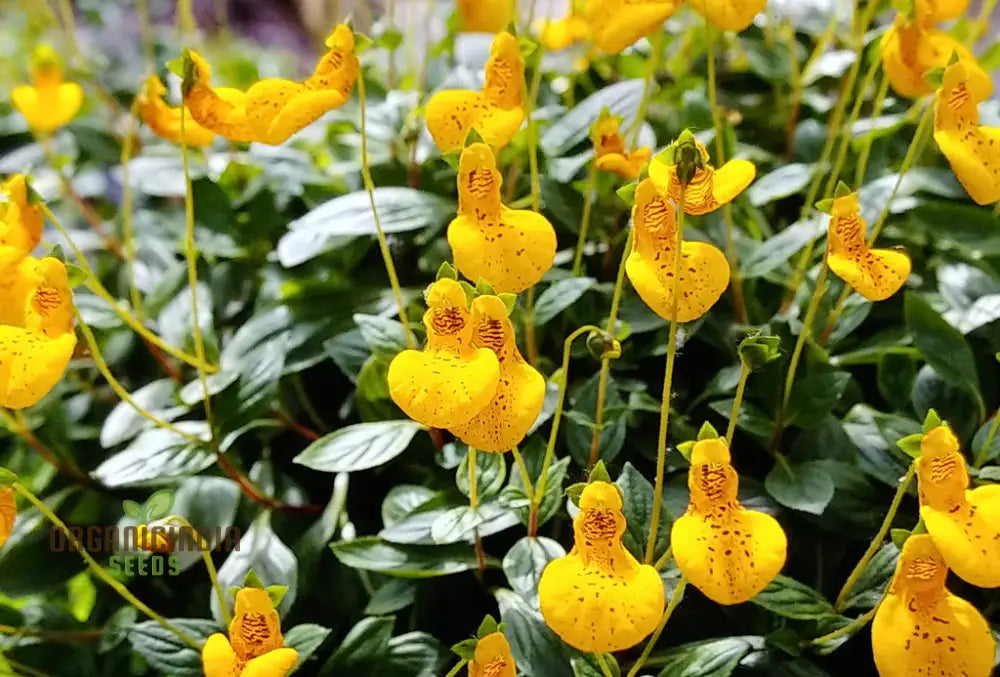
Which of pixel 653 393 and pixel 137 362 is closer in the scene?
pixel 653 393

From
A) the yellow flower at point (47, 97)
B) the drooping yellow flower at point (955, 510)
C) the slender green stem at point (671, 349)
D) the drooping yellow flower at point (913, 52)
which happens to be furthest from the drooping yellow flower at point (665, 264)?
the yellow flower at point (47, 97)

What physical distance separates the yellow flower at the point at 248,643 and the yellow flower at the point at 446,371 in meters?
0.13

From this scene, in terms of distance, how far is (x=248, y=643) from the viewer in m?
0.41

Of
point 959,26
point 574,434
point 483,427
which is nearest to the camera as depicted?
point 483,427

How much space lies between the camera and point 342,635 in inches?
21.9

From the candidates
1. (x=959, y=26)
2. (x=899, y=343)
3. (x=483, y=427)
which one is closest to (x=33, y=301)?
(x=483, y=427)

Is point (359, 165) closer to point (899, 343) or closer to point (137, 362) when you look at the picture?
point (137, 362)

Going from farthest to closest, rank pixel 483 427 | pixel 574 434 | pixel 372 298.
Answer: pixel 372 298 → pixel 574 434 → pixel 483 427

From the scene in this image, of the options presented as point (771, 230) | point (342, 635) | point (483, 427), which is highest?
point (483, 427)

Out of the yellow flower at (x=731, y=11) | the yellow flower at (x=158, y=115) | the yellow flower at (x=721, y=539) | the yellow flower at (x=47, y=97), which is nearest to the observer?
the yellow flower at (x=721, y=539)

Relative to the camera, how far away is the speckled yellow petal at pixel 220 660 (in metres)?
0.40

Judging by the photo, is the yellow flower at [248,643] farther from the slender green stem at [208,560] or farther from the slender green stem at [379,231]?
the slender green stem at [379,231]

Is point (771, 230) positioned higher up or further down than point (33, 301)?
further down

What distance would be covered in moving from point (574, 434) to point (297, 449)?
0.25 m
